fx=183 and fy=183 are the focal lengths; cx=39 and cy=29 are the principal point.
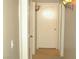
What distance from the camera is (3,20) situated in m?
2.45

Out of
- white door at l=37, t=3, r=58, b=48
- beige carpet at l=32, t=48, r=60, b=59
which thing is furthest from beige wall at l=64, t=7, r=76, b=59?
white door at l=37, t=3, r=58, b=48

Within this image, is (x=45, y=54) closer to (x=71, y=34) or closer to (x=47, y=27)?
(x=47, y=27)

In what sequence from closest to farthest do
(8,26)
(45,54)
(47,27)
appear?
(8,26), (45,54), (47,27)

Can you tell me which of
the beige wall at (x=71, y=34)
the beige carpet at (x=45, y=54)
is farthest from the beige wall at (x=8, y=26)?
the beige carpet at (x=45, y=54)

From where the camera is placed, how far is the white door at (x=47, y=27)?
995cm

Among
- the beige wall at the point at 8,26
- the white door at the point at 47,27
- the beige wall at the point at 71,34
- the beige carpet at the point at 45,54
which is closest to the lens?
the beige wall at the point at 8,26

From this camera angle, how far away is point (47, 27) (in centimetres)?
1002

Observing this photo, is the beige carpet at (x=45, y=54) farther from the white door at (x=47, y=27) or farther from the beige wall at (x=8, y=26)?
the beige wall at (x=8, y=26)

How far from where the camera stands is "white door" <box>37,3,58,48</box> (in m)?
9.95

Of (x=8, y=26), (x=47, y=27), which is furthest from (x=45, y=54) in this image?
(x=8, y=26)

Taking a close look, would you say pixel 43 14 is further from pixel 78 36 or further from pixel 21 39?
pixel 78 36

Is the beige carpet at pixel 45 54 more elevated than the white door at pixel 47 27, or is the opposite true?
the white door at pixel 47 27

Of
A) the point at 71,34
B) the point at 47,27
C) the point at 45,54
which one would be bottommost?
the point at 45,54

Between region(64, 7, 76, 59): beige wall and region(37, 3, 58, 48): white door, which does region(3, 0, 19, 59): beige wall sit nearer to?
region(64, 7, 76, 59): beige wall
